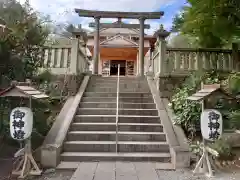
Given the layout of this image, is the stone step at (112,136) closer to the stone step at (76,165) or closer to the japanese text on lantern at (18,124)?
the stone step at (76,165)

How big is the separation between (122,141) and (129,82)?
11.8 feet

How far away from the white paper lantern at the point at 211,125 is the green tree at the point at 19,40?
12.8ft

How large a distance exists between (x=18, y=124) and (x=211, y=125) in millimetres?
3412

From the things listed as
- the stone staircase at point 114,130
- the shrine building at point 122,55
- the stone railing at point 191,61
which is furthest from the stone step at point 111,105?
the shrine building at point 122,55

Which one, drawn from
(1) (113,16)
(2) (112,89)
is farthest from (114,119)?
(1) (113,16)

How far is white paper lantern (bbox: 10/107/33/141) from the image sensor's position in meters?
4.63

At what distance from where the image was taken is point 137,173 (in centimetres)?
480

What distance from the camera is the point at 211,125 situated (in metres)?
4.79

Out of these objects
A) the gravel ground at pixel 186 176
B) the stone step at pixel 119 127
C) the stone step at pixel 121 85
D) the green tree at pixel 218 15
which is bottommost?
the gravel ground at pixel 186 176

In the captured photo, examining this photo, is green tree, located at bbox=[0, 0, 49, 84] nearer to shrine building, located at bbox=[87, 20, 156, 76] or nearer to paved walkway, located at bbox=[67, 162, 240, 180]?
paved walkway, located at bbox=[67, 162, 240, 180]

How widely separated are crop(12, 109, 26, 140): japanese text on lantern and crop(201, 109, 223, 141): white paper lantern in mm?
3215

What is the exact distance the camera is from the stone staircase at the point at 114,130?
18.5 feet

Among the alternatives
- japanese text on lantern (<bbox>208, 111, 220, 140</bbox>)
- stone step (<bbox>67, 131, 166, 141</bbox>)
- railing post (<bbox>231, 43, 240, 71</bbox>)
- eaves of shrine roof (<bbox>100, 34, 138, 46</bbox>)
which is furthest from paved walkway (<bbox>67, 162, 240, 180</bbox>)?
eaves of shrine roof (<bbox>100, 34, 138, 46</bbox>)

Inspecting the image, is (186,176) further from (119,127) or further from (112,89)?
(112,89)
